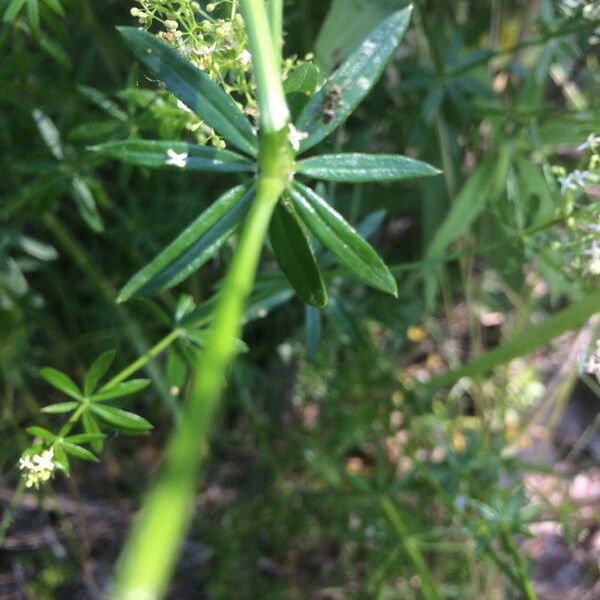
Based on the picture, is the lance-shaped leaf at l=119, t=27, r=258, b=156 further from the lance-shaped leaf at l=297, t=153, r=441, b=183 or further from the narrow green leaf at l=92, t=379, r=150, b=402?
the narrow green leaf at l=92, t=379, r=150, b=402

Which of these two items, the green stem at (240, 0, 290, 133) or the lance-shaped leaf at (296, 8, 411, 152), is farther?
the lance-shaped leaf at (296, 8, 411, 152)

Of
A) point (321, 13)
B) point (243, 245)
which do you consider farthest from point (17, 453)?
point (243, 245)

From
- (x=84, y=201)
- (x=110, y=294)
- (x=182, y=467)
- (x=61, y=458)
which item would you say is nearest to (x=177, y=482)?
(x=182, y=467)

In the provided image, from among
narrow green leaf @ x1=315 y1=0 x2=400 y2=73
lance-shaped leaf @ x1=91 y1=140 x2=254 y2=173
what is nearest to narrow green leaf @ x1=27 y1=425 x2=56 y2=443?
lance-shaped leaf @ x1=91 y1=140 x2=254 y2=173

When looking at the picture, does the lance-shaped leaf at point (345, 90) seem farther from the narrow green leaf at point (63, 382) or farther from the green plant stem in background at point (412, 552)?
the green plant stem in background at point (412, 552)

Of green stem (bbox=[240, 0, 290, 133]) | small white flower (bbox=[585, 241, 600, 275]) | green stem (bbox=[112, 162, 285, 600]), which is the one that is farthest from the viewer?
small white flower (bbox=[585, 241, 600, 275])

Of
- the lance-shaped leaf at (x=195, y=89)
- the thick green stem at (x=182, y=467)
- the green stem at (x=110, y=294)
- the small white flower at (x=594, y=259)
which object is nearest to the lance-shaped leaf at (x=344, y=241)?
the lance-shaped leaf at (x=195, y=89)
